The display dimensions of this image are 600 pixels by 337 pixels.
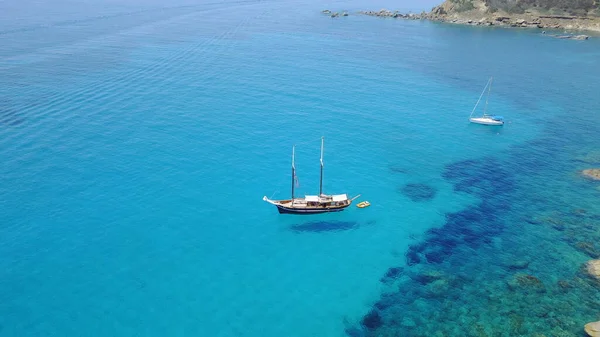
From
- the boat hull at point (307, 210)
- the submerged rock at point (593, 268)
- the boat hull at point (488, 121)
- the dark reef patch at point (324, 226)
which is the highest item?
the boat hull at point (488, 121)

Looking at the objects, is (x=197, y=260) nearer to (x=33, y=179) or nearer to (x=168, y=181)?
(x=168, y=181)

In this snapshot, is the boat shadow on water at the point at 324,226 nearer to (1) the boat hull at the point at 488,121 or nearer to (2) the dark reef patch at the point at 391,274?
(2) the dark reef patch at the point at 391,274

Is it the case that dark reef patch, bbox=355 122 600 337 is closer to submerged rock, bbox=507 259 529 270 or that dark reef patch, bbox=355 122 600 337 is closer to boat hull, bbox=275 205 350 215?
submerged rock, bbox=507 259 529 270

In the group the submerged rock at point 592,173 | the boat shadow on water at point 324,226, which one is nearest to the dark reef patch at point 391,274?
the boat shadow on water at point 324,226

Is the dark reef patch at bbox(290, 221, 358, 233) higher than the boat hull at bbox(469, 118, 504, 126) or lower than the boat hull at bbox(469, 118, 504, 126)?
lower

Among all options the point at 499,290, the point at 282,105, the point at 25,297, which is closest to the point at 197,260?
the point at 25,297

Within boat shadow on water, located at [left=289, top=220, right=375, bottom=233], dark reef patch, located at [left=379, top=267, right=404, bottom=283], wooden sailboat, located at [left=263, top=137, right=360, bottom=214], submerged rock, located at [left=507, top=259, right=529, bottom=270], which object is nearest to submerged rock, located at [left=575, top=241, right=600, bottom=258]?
submerged rock, located at [left=507, top=259, right=529, bottom=270]

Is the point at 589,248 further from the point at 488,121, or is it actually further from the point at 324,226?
the point at 488,121
